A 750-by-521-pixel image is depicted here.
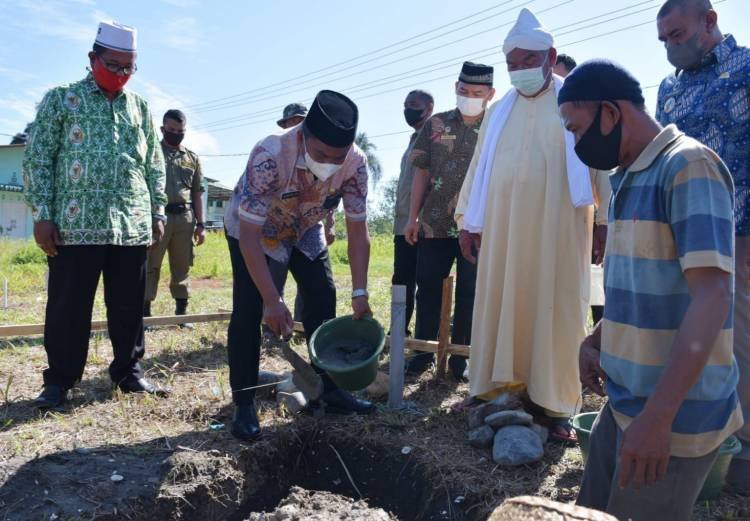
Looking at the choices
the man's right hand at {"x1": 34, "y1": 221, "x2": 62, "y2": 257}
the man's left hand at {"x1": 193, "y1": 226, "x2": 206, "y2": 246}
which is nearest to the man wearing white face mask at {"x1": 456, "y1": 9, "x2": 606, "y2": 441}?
the man's right hand at {"x1": 34, "y1": 221, "x2": 62, "y2": 257}

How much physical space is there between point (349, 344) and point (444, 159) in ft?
5.66

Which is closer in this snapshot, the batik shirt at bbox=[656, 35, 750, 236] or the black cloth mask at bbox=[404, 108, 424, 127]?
the batik shirt at bbox=[656, 35, 750, 236]

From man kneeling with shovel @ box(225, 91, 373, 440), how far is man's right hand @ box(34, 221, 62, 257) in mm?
1106

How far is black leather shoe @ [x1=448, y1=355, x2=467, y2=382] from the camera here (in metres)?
4.56

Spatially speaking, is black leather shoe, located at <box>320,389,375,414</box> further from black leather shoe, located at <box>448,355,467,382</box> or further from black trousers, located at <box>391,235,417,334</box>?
black trousers, located at <box>391,235,417,334</box>

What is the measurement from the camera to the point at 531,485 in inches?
114

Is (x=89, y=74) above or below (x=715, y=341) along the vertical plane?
above

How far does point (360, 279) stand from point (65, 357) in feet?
6.39

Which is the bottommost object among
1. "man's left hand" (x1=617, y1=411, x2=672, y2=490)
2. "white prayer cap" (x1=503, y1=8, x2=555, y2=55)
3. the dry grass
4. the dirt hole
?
the dirt hole

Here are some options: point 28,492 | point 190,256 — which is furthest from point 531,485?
point 190,256

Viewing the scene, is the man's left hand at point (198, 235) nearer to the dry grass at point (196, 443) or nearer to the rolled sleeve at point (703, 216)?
the dry grass at point (196, 443)

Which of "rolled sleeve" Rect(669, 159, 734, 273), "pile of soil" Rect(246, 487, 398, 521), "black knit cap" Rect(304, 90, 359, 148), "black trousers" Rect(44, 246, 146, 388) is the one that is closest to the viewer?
"rolled sleeve" Rect(669, 159, 734, 273)

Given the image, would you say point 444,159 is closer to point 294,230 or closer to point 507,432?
point 294,230

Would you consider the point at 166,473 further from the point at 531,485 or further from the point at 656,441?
the point at 656,441
